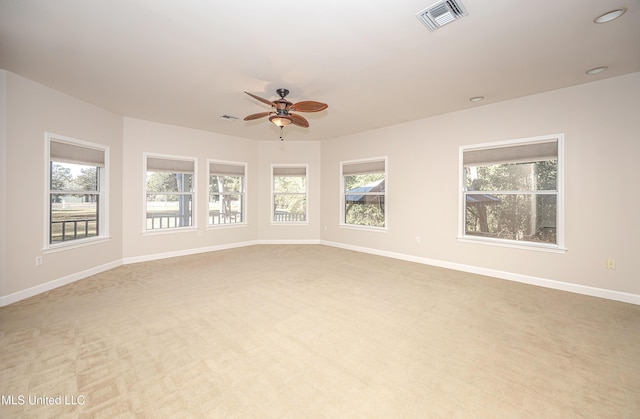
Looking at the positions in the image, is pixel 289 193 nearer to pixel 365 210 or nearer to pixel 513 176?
pixel 365 210

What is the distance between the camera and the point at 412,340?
2373mm

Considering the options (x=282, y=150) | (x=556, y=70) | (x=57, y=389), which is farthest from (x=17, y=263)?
(x=556, y=70)

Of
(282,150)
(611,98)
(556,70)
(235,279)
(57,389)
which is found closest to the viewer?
(57,389)

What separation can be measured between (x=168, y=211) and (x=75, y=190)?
170 centimetres

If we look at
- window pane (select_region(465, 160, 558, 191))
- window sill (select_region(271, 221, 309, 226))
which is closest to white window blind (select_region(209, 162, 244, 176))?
window sill (select_region(271, 221, 309, 226))

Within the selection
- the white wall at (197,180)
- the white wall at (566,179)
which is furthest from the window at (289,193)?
the white wall at (566,179)

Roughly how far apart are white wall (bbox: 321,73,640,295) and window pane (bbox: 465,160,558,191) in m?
0.21

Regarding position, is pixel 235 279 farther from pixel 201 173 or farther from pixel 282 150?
pixel 282 150

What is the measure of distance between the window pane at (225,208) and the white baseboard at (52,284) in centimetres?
210

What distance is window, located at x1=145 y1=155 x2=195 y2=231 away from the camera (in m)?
5.42

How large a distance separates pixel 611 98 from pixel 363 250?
451cm

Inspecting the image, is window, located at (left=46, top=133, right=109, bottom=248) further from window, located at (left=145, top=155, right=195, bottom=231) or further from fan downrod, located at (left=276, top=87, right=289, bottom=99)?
fan downrod, located at (left=276, top=87, right=289, bottom=99)

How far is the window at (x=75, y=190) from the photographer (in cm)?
383

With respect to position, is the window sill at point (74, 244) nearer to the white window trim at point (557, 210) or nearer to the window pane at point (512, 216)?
the white window trim at point (557, 210)
